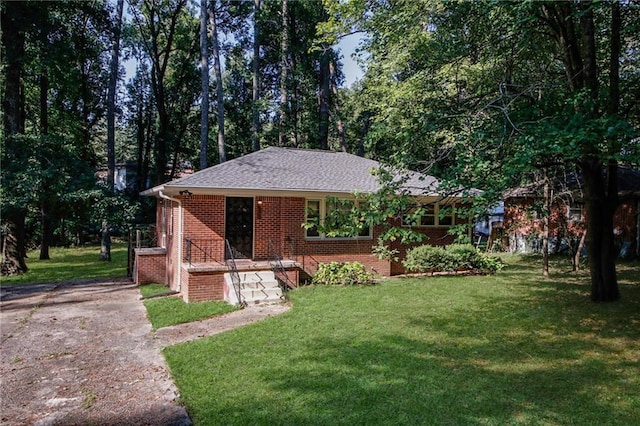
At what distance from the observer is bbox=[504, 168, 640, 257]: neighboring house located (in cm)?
1587

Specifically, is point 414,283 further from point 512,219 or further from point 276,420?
point 512,219

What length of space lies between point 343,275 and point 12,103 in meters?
13.1

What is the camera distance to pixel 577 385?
16.5ft

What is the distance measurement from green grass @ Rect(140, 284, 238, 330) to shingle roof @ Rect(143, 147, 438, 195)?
9.22 feet

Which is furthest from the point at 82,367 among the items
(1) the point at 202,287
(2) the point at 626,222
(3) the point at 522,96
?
(2) the point at 626,222

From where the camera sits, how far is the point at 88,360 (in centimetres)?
638

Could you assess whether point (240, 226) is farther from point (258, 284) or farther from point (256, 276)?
point (258, 284)

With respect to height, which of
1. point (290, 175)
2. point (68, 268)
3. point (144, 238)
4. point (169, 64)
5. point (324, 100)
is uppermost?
point (169, 64)

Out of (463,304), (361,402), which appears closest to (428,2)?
(463,304)

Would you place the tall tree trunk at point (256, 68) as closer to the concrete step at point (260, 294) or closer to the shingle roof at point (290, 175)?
the shingle roof at point (290, 175)

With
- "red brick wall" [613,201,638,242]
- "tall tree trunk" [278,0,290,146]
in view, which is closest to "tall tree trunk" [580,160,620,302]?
"red brick wall" [613,201,638,242]

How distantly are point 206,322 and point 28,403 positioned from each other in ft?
11.9

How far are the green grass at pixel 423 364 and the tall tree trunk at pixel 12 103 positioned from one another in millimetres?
11763

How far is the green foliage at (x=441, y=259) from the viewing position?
1305cm
